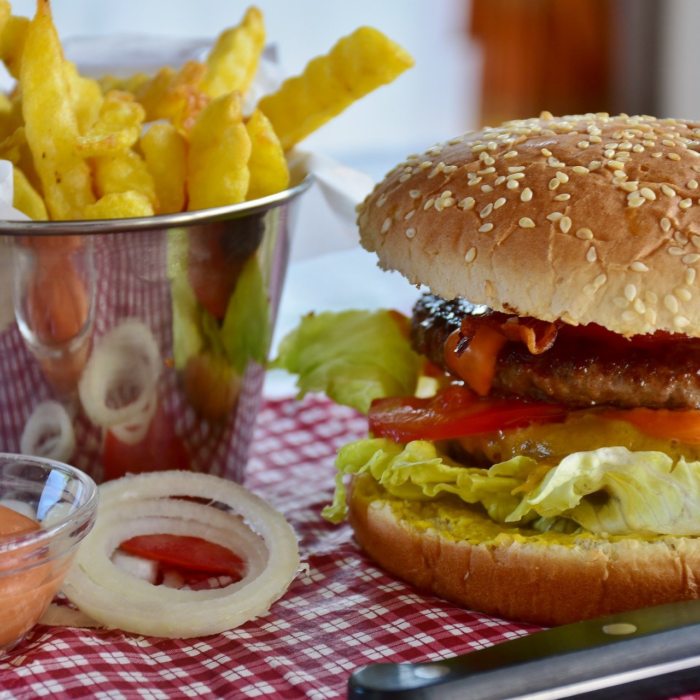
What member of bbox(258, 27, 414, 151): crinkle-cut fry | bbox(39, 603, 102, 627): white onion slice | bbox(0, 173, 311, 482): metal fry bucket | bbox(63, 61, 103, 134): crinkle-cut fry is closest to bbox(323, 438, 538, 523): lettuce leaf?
bbox(0, 173, 311, 482): metal fry bucket

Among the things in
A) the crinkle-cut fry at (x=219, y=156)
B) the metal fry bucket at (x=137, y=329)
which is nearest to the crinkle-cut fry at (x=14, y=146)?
the metal fry bucket at (x=137, y=329)

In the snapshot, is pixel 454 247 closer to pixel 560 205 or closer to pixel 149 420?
pixel 560 205

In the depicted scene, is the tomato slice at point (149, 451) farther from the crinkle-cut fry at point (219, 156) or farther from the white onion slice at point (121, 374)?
the crinkle-cut fry at point (219, 156)

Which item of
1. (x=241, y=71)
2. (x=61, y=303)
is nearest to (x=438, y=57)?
(x=241, y=71)

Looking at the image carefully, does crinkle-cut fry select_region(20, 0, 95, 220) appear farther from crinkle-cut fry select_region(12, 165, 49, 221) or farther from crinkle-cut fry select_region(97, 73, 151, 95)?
crinkle-cut fry select_region(97, 73, 151, 95)

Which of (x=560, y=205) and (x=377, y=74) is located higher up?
(x=377, y=74)

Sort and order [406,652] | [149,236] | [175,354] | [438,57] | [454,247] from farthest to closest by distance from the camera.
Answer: [438,57]
[175,354]
[149,236]
[454,247]
[406,652]

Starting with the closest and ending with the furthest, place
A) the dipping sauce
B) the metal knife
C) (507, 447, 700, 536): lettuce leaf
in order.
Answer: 1. the metal knife
2. the dipping sauce
3. (507, 447, 700, 536): lettuce leaf
